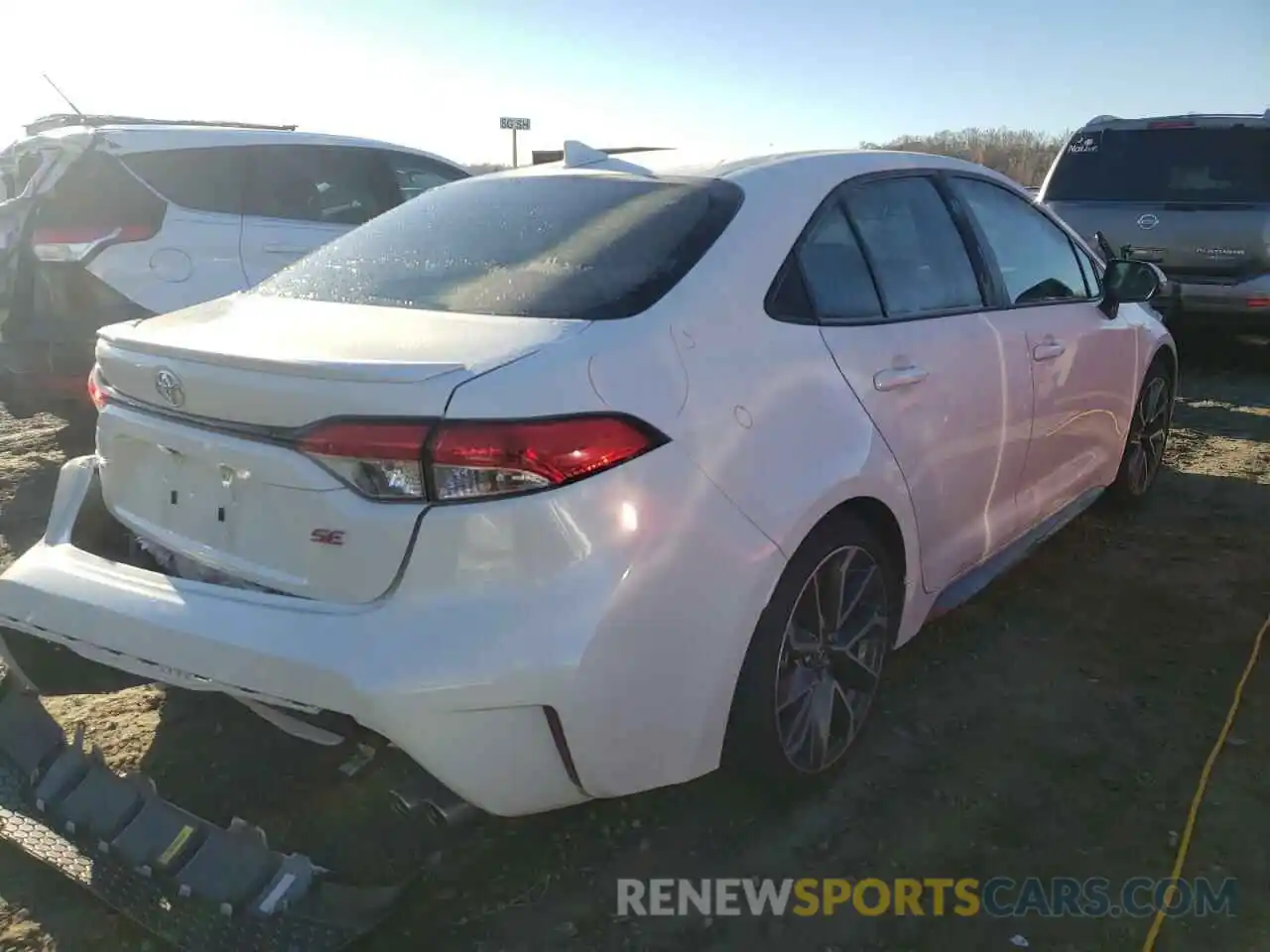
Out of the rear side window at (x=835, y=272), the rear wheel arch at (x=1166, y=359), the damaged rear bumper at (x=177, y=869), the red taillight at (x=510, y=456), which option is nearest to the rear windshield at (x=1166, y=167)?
the rear wheel arch at (x=1166, y=359)

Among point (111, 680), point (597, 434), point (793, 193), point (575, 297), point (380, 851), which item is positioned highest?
point (793, 193)

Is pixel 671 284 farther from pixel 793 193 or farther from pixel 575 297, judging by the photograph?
pixel 793 193

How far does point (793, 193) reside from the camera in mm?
2773

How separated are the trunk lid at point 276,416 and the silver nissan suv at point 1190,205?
21.7 ft

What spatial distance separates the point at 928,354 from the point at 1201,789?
1.38 meters

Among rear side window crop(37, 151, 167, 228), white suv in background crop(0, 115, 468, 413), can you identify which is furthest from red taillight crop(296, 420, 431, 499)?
rear side window crop(37, 151, 167, 228)

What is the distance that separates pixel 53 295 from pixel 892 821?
16.5 feet

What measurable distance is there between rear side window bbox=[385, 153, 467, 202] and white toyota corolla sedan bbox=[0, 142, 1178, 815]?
4.15m

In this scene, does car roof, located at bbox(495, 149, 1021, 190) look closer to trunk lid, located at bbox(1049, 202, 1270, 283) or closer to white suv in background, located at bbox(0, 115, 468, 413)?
white suv in background, located at bbox(0, 115, 468, 413)

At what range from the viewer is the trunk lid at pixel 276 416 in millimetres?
1999

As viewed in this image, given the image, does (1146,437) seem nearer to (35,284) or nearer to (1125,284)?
(1125,284)

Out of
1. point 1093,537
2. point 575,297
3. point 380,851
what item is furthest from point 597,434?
point 1093,537

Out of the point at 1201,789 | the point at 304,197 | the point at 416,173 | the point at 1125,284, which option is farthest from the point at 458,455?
the point at 416,173

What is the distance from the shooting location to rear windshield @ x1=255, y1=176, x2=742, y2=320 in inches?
93.6
